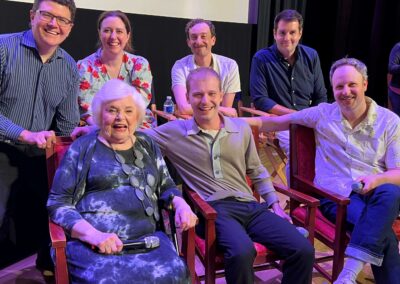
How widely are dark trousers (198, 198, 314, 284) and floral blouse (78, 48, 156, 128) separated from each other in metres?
1.02

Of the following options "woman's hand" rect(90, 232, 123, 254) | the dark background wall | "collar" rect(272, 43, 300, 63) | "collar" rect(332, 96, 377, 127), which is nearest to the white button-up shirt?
"collar" rect(332, 96, 377, 127)

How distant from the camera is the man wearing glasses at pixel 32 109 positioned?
91.2 inches

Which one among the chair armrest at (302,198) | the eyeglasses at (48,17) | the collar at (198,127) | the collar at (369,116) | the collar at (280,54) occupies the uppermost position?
the eyeglasses at (48,17)

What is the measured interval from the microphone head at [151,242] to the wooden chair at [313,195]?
0.97 metres

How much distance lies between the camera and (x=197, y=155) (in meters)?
2.37

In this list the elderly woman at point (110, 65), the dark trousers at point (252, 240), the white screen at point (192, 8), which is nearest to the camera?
the dark trousers at point (252, 240)

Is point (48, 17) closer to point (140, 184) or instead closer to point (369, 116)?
point (140, 184)

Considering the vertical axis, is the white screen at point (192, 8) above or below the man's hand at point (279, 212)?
above

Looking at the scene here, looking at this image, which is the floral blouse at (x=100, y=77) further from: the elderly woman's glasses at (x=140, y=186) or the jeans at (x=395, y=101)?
the jeans at (x=395, y=101)

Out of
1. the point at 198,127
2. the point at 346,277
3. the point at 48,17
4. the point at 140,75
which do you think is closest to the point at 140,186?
the point at 198,127

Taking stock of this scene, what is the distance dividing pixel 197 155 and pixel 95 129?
0.52 meters

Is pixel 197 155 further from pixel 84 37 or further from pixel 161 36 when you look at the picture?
pixel 161 36

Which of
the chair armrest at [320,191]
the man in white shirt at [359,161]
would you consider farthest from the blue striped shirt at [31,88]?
the chair armrest at [320,191]

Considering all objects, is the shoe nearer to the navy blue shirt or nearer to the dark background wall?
the navy blue shirt
